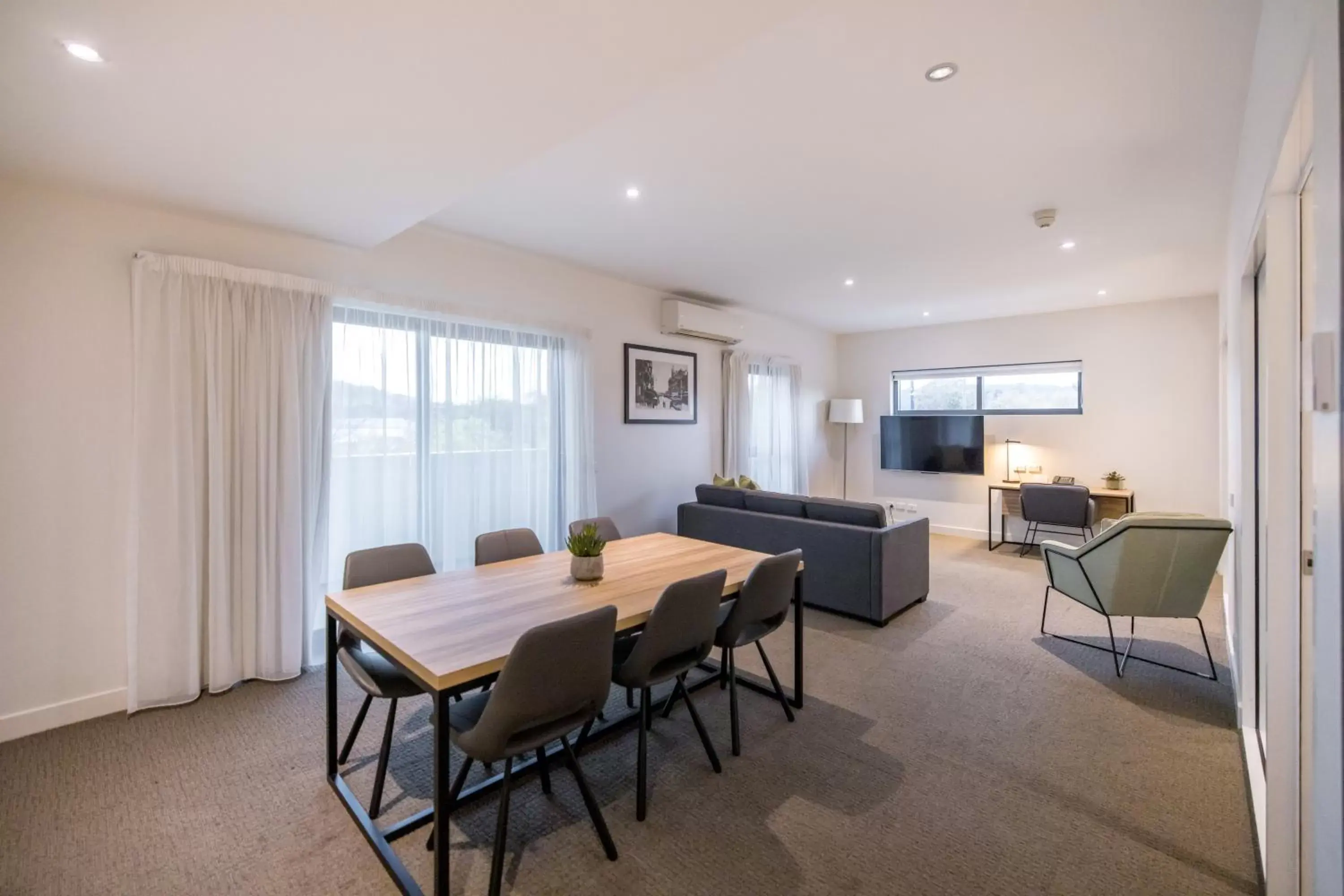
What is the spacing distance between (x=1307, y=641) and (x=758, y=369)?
491 cm

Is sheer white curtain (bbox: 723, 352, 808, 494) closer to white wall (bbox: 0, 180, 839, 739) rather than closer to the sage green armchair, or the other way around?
the sage green armchair

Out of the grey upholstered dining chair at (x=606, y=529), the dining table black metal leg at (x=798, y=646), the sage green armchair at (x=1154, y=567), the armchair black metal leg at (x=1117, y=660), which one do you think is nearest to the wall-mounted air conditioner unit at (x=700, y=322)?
the grey upholstered dining chair at (x=606, y=529)

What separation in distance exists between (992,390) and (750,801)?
5.97 metres

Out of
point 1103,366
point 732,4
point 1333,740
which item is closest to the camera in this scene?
point 1333,740

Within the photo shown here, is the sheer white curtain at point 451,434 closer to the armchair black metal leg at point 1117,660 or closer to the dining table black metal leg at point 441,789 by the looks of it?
the dining table black metal leg at point 441,789

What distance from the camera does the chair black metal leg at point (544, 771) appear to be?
6.64 feet

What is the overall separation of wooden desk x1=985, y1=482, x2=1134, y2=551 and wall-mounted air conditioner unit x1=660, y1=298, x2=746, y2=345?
130 inches

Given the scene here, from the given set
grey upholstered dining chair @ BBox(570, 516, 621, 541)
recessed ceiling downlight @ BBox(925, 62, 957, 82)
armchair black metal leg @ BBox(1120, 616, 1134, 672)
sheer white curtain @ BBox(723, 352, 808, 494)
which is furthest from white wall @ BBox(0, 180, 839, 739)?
armchair black metal leg @ BBox(1120, 616, 1134, 672)

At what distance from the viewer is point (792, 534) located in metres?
4.11

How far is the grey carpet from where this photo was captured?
1700 millimetres

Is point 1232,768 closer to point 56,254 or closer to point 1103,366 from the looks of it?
point 1103,366

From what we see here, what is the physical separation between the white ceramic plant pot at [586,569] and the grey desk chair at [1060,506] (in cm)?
484

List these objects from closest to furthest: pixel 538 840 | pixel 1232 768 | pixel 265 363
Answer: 1. pixel 538 840
2. pixel 1232 768
3. pixel 265 363

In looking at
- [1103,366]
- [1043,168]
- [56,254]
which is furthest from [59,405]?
[1103,366]
